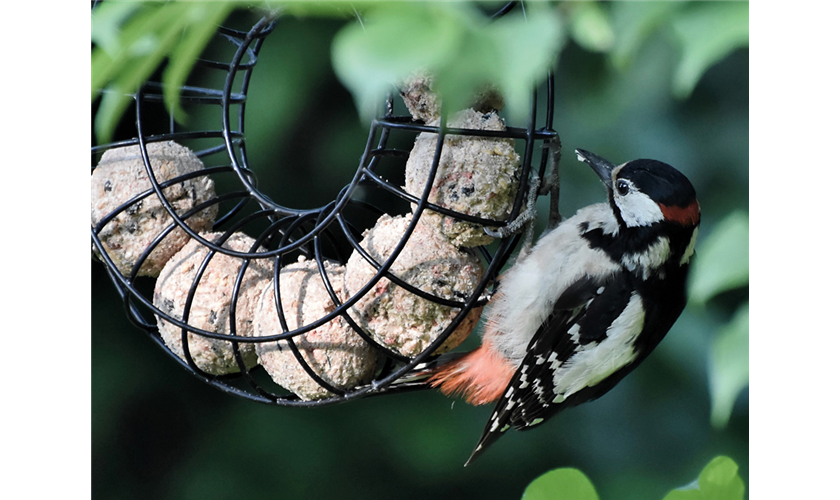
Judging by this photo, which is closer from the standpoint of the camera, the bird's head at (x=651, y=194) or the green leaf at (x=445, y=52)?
the green leaf at (x=445, y=52)

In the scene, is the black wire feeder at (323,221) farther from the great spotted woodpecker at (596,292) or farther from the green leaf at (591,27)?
the green leaf at (591,27)

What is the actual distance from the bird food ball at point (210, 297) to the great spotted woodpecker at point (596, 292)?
12.7 inches

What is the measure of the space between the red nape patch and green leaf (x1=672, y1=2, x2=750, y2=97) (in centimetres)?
58

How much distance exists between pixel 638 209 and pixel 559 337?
197mm

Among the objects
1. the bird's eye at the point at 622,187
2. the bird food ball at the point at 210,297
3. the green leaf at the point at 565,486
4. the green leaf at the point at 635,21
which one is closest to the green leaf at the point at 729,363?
the green leaf at the point at 635,21

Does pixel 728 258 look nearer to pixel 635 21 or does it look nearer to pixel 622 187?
pixel 635 21

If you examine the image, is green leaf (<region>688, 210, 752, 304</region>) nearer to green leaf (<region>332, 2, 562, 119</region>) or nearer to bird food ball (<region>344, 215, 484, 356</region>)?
green leaf (<region>332, 2, 562, 119</region>)

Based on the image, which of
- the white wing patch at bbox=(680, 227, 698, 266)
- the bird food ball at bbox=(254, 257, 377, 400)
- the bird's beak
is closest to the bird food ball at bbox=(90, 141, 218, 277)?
the bird food ball at bbox=(254, 257, 377, 400)

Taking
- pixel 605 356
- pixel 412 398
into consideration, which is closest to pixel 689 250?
pixel 605 356

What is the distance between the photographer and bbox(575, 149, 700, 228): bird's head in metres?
0.86

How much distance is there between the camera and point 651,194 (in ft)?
2.85

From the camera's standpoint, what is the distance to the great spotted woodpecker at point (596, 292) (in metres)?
0.89
